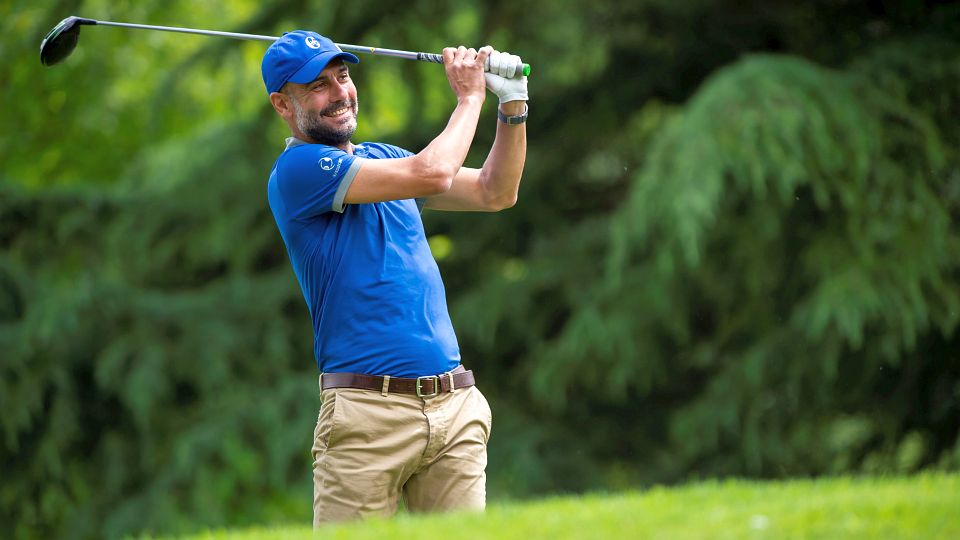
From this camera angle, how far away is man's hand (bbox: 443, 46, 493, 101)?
434cm

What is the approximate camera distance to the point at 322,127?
4312mm

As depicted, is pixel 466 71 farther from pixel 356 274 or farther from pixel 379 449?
pixel 379 449

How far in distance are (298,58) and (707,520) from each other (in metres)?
1.94

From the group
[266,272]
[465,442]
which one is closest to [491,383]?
[266,272]

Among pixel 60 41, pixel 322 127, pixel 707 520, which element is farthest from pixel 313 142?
pixel 707 520

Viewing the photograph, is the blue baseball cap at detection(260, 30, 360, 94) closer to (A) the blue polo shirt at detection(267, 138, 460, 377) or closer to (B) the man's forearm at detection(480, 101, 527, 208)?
(A) the blue polo shirt at detection(267, 138, 460, 377)

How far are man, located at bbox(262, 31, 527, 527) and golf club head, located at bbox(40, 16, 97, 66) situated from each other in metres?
1.39

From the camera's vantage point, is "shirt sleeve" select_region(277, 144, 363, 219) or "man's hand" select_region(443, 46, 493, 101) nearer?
"shirt sleeve" select_region(277, 144, 363, 219)

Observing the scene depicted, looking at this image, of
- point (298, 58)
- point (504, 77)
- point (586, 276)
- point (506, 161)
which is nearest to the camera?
point (298, 58)

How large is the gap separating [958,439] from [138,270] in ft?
19.7

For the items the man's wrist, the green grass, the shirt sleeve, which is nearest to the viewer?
the green grass

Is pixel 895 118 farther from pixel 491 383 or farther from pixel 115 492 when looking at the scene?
pixel 115 492

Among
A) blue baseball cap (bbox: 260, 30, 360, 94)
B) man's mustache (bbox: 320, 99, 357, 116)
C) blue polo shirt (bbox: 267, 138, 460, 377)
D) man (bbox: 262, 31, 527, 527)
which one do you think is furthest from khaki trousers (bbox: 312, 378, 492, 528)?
blue baseball cap (bbox: 260, 30, 360, 94)

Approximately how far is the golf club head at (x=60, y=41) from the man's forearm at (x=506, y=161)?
1.76 m
